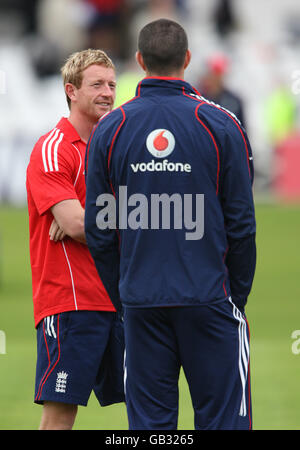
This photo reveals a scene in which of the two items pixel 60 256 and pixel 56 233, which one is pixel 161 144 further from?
pixel 60 256

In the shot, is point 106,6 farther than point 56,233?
Yes

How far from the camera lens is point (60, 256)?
5398mm

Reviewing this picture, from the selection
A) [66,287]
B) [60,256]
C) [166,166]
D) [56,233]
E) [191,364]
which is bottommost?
[191,364]

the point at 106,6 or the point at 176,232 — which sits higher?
the point at 106,6

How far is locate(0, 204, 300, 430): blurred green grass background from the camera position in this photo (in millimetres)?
7250

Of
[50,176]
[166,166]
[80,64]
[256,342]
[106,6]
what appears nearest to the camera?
[166,166]

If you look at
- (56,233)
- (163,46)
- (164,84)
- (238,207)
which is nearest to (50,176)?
(56,233)

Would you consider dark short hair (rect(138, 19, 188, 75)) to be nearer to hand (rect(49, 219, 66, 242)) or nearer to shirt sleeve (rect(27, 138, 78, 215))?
shirt sleeve (rect(27, 138, 78, 215))

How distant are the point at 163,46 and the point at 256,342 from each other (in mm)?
5689
